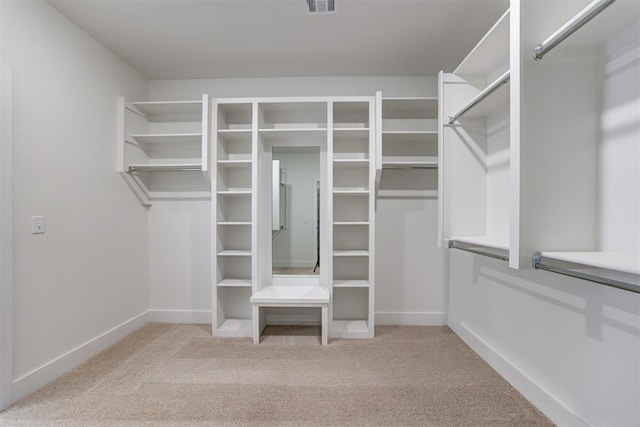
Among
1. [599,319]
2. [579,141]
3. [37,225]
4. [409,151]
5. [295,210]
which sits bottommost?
[599,319]

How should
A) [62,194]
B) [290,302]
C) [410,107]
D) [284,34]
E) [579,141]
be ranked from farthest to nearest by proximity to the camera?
[410,107] < [290,302] < [284,34] < [62,194] < [579,141]

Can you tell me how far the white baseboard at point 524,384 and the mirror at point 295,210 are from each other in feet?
5.07

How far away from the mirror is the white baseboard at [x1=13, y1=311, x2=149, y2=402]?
58.3 inches

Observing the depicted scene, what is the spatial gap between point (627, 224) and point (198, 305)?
339 centimetres

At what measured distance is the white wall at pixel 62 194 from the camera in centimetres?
193

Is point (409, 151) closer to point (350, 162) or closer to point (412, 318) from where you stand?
point (350, 162)

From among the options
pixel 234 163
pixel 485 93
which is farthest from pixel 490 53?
pixel 234 163

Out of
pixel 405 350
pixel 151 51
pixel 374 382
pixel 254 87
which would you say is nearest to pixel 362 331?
pixel 405 350

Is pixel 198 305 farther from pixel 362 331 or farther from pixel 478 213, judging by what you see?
pixel 478 213

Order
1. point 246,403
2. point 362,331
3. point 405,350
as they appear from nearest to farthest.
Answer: point 246,403, point 405,350, point 362,331

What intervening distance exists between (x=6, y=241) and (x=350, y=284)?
2.48 m

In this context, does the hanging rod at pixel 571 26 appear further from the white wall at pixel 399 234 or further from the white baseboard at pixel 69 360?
the white baseboard at pixel 69 360

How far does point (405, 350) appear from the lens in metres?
2.57

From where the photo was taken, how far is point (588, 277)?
1.09 meters
